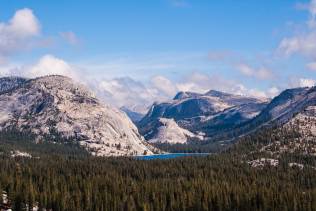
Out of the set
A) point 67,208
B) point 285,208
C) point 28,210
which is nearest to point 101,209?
point 67,208

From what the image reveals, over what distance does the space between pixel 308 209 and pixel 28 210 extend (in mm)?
105680

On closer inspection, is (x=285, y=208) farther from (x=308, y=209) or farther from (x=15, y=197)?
(x=15, y=197)

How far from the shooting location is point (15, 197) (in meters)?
197

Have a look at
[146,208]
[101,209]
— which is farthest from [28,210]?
[146,208]

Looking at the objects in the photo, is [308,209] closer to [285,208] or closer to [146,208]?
[285,208]

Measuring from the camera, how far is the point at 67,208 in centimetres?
19688

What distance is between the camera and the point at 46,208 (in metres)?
198

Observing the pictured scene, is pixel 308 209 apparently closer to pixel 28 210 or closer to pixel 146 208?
pixel 146 208

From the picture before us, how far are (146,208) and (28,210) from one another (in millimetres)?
44077

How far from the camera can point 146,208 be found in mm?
197250

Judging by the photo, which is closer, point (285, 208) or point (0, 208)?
point (0, 208)

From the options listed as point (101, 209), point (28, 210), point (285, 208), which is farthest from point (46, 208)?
point (285, 208)

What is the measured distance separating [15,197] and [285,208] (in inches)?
4092

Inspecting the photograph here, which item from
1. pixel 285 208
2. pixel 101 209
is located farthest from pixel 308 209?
pixel 101 209
